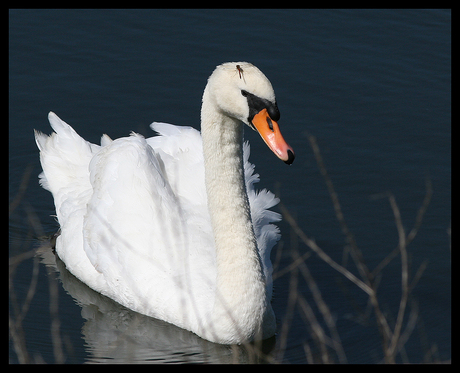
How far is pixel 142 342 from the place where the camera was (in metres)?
7.66

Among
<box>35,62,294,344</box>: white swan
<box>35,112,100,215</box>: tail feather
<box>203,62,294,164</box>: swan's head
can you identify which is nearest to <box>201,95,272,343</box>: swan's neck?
<box>35,62,294,344</box>: white swan

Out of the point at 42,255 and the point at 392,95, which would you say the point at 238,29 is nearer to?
the point at 392,95

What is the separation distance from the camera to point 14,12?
572 inches

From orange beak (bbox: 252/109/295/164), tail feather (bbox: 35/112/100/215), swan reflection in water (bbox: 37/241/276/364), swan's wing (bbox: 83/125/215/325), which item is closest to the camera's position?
orange beak (bbox: 252/109/295/164)

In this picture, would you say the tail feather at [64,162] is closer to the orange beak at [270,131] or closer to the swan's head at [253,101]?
the swan's head at [253,101]

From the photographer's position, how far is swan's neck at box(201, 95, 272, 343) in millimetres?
7183

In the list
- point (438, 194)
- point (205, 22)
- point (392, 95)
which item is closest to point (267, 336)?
point (438, 194)

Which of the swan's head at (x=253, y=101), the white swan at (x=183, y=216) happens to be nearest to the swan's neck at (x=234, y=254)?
the white swan at (x=183, y=216)

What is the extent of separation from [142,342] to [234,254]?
1.37 metres

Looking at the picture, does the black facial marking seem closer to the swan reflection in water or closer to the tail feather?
the swan reflection in water

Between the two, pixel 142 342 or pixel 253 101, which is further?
pixel 142 342

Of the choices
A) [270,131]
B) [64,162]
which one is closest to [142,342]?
[270,131]

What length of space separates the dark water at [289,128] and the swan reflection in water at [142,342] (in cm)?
2

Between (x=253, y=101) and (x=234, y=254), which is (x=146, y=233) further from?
(x=253, y=101)
